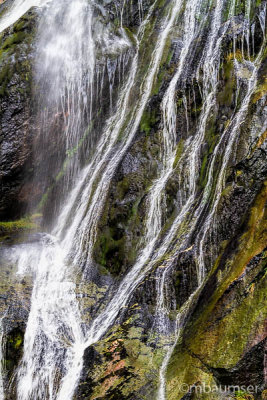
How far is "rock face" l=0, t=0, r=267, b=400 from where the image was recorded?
6.18 m

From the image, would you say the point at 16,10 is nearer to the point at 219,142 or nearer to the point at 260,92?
the point at 219,142

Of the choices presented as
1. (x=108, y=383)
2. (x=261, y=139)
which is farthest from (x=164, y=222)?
(x=108, y=383)

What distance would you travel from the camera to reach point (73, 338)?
27.8ft

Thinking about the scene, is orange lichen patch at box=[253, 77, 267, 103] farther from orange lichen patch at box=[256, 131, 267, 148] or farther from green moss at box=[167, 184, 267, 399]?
green moss at box=[167, 184, 267, 399]

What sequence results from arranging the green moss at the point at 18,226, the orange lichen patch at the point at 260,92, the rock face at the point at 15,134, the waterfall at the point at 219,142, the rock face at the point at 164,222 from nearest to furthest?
1. the rock face at the point at 164,222
2. the waterfall at the point at 219,142
3. the orange lichen patch at the point at 260,92
4. the green moss at the point at 18,226
5. the rock face at the point at 15,134

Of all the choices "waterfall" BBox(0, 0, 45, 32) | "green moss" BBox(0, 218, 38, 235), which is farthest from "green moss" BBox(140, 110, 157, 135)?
"waterfall" BBox(0, 0, 45, 32)

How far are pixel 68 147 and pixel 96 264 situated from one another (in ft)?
15.9

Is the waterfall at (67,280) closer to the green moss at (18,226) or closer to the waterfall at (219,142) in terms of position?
the green moss at (18,226)

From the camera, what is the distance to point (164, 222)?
991 centimetres

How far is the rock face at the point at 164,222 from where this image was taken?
6.18 metres

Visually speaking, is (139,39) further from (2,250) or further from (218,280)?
(218,280)

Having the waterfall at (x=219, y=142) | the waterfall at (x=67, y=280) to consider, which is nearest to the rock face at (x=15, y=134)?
the waterfall at (x=67, y=280)

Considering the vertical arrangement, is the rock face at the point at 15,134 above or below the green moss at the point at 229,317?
above

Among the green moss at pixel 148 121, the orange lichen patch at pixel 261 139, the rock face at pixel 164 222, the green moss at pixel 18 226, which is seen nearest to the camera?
the rock face at pixel 164 222
